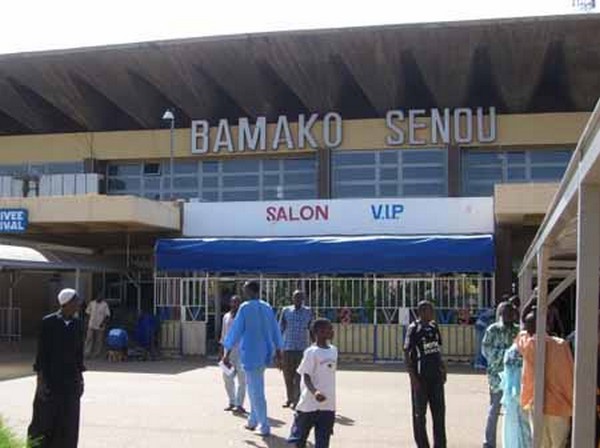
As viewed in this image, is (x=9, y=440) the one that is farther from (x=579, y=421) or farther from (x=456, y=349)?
(x=456, y=349)

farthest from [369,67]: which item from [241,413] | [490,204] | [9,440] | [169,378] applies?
[9,440]

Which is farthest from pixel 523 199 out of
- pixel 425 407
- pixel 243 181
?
pixel 425 407

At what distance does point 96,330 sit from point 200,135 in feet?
25.4

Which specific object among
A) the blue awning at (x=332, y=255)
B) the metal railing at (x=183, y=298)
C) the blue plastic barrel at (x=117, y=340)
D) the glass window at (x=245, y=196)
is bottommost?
the blue plastic barrel at (x=117, y=340)

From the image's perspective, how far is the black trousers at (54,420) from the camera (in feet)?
22.7

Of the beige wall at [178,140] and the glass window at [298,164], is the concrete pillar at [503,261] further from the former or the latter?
the glass window at [298,164]

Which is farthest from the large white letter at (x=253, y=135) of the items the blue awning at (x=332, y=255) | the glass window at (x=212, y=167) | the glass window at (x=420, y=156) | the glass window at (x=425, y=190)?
the blue awning at (x=332, y=255)

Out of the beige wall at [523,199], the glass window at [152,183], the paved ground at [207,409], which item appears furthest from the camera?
the glass window at [152,183]

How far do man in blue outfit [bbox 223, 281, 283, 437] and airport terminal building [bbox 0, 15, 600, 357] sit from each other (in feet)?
30.7

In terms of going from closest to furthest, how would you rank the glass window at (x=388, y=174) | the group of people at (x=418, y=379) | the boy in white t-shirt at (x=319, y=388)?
the group of people at (x=418, y=379), the boy in white t-shirt at (x=319, y=388), the glass window at (x=388, y=174)

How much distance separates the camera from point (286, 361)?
36.9 feet

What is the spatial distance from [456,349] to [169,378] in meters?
6.68

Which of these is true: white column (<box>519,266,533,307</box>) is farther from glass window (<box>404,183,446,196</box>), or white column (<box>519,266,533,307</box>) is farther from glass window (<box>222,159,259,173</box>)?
glass window (<box>222,159,259,173</box>)

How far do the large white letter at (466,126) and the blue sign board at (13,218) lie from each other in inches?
446
